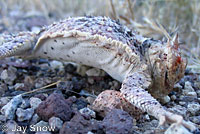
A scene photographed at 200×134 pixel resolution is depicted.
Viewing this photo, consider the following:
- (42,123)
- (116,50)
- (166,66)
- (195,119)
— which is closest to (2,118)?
(42,123)

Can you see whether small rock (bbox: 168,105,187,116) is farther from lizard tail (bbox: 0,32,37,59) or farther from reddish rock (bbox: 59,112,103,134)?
lizard tail (bbox: 0,32,37,59)

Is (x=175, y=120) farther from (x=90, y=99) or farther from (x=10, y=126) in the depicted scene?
(x=10, y=126)

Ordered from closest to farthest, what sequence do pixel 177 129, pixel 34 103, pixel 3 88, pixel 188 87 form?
1. pixel 177 129
2. pixel 34 103
3. pixel 3 88
4. pixel 188 87

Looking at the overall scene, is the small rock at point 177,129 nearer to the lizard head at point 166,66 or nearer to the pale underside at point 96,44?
the lizard head at point 166,66

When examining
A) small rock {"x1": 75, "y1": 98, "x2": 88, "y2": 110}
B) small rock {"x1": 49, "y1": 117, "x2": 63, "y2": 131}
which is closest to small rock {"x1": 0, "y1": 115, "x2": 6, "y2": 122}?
small rock {"x1": 49, "y1": 117, "x2": 63, "y2": 131}

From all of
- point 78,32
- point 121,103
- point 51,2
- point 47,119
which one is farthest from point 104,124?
point 51,2

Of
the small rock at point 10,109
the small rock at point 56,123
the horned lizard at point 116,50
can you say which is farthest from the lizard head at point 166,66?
the small rock at point 10,109
